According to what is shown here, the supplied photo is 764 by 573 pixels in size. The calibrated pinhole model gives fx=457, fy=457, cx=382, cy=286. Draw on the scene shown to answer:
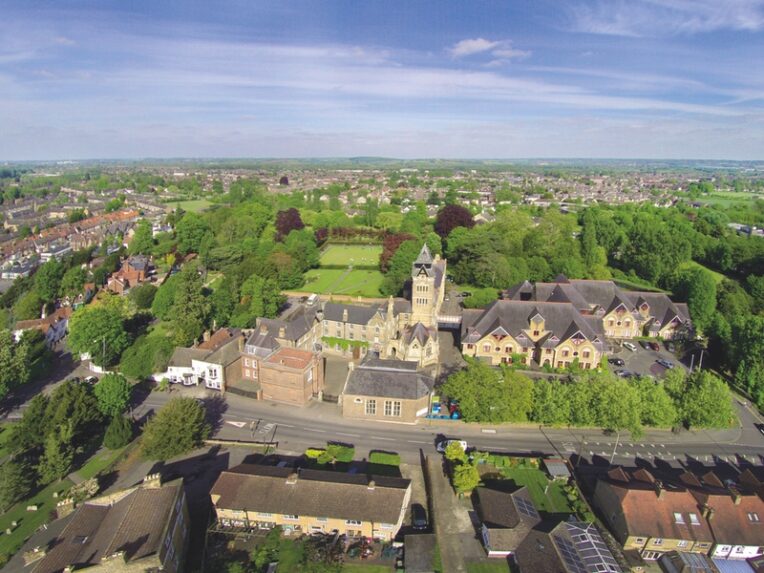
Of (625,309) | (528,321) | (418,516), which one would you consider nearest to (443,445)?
(418,516)

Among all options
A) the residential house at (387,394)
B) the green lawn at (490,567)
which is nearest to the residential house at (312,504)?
the green lawn at (490,567)

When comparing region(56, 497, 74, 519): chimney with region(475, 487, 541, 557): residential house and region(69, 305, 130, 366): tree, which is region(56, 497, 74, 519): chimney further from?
region(475, 487, 541, 557): residential house

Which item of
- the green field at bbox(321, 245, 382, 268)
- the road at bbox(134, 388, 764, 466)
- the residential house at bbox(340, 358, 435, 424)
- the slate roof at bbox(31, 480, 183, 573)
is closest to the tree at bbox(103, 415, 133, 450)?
the road at bbox(134, 388, 764, 466)

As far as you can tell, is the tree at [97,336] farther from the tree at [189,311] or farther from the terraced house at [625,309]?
the terraced house at [625,309]

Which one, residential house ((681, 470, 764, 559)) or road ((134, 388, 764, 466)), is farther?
road ((134, 388, 764, 466))

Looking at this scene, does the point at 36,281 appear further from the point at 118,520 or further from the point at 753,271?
the point at 753,271

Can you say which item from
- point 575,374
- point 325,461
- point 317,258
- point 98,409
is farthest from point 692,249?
point 98,409

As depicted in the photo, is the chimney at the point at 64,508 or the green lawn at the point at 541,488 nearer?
the chimney at the point at 64,508
